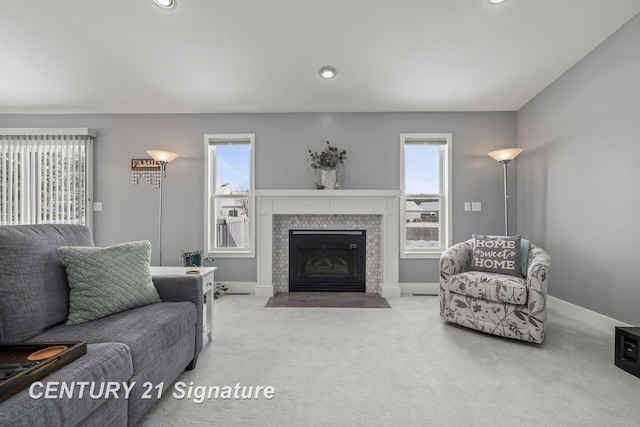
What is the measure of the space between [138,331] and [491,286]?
8.13ft

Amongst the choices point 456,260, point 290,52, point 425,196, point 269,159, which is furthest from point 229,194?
point 456,260

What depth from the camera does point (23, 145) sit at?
3795mm

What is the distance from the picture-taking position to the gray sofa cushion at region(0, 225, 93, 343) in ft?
4.16

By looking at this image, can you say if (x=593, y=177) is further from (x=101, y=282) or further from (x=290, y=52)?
(x=101, y=282)

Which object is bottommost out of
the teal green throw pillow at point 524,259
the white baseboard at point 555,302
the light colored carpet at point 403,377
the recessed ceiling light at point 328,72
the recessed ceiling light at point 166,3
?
the light colored carpet at point 403,377

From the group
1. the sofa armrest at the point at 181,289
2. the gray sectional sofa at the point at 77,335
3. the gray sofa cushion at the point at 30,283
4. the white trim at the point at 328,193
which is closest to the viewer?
the gray sectional sofa at the point at 77,335

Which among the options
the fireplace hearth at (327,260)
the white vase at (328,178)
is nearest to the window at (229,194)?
the fireplace hearth at (327,260)

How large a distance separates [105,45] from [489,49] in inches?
145

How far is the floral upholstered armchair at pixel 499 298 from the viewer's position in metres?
2.23

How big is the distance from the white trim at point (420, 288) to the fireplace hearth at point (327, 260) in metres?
0.55

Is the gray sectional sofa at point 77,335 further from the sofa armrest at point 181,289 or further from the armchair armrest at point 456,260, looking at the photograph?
the armchair armrest at point 456,260

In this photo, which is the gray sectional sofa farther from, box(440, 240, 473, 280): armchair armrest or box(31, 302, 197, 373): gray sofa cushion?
box(440, 240, 473, 280): armchair armrest

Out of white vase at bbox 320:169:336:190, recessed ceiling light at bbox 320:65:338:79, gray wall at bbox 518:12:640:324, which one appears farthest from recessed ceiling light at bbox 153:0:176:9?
gray wall at bbox 518:12:640:324

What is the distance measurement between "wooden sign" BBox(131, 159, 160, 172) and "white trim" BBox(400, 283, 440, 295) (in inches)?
142
